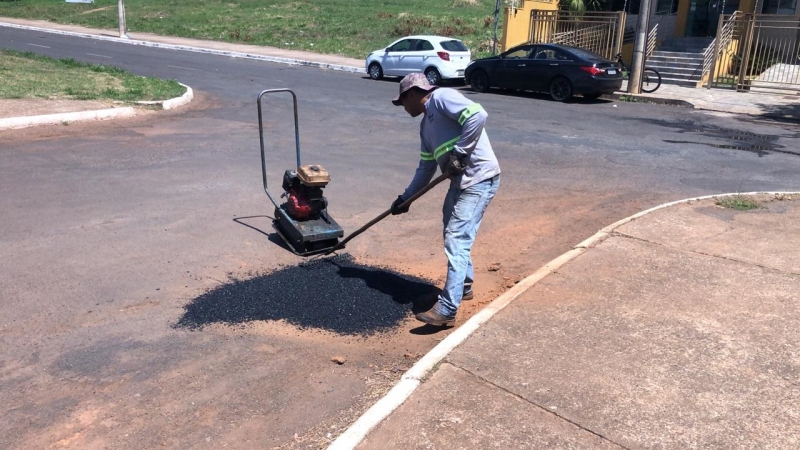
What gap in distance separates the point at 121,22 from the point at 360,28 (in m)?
11.4

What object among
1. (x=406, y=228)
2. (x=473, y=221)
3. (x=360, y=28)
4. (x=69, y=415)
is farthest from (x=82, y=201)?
(x=360, y=28)

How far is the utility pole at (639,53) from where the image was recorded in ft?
60.3

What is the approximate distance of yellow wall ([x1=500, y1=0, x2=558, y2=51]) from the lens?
24.8m

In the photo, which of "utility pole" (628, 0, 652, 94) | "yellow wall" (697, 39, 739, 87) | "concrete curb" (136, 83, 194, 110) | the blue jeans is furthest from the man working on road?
"yellow wall" (697, 39, 739, 87)

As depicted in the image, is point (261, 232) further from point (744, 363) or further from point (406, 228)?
point (744, 363)

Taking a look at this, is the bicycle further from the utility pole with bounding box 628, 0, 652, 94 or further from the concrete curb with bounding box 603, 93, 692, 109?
the concrete curb with bounding box 603, 93, 692, 109

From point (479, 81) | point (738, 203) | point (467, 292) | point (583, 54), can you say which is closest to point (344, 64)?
point (479, 81)

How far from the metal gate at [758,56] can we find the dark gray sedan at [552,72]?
17.0ft

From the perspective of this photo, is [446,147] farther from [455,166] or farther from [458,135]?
[455,166]

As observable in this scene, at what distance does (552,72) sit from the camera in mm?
17719

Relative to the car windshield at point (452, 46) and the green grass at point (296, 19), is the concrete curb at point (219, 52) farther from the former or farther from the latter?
the car windshield at point (452, 46)

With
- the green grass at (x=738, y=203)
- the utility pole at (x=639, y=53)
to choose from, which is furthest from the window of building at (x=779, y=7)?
the green grass at (x=738, y=203)

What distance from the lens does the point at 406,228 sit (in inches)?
285

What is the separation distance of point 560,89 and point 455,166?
1387 cm
